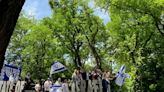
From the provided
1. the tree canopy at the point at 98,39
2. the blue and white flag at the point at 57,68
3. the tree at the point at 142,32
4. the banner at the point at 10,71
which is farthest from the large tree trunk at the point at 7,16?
the tree at the point at 142,32

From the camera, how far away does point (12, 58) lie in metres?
62.8

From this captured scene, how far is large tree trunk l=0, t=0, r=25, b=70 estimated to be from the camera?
11.7 feet

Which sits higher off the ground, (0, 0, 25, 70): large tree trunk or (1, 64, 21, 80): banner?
(1, 64, 21, 80): banner

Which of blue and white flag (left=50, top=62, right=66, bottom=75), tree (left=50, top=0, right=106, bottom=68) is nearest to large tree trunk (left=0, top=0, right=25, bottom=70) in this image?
blue and white flag (left=50, top=62, right=66, bottom=75)

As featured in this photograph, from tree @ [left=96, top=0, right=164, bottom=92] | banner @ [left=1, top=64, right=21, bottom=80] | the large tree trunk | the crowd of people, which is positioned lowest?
the large tree trunk

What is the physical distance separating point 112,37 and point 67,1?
7712mm

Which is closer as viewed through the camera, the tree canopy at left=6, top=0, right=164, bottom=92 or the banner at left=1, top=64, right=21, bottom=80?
the banner at left=1, top=64, right=21, bottom=80

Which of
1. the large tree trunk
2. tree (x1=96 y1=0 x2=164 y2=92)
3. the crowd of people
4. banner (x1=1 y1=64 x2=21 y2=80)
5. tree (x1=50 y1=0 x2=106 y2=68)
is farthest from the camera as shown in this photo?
tree (x1=50 y1=0 x2=106 y2=68)

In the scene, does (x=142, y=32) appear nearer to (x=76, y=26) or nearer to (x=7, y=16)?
(x=76, y=26)

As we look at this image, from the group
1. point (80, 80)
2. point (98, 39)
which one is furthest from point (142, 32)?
point (80, 80)

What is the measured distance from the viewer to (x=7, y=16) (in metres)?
3.58

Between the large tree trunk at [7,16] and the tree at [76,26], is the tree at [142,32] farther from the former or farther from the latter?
the large tree trunk at [7,16]

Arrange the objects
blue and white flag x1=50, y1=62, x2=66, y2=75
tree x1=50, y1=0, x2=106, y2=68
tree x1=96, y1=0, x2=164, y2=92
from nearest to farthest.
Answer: blue and white flag x1=50, y1=62, x2=66, y2=75, tree x1=96, y1=0, x2=164, y2=92, tree x1=50, y1=0, x2=106, y2=68

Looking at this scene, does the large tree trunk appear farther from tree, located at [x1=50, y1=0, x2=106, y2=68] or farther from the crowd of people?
tree, located at [x1=50, y1=0, x2=106, y2=68]
